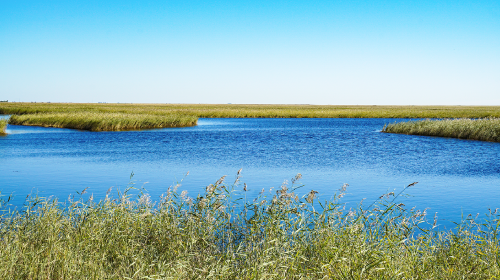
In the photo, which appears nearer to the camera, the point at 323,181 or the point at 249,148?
the point at 323,181

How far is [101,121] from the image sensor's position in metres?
42.6

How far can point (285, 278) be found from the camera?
5078 mm

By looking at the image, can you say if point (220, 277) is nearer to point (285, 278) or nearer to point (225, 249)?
point (285, 278)

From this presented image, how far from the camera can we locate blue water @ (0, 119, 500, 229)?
42.8 ft

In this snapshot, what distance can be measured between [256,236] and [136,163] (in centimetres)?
1475

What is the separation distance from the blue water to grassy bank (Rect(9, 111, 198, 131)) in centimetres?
1330

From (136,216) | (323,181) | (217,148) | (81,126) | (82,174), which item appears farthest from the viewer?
(81,126)

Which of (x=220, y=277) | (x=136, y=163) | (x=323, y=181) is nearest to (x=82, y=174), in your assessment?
(x=136, y=163)

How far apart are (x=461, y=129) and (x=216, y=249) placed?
3227 centimetres

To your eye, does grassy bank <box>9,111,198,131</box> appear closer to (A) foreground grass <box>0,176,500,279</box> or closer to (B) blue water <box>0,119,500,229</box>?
(B) blue water <box>0,119,500,229</box>

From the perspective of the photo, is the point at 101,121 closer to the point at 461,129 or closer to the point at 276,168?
the point at 276,168

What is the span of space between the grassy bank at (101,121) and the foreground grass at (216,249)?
37.1m

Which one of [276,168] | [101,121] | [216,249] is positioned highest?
[101,121]

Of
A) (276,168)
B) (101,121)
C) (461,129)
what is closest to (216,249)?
(276,168)
